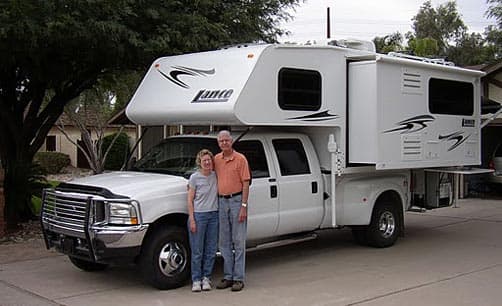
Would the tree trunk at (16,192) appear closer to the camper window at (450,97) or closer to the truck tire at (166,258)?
the truck tire at (166,258)

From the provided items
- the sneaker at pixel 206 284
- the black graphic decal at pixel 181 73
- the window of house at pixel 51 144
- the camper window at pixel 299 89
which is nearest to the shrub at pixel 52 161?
the window of house at pixel 51 144

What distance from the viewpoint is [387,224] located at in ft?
35.7

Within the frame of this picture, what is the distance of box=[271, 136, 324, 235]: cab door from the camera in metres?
9.08

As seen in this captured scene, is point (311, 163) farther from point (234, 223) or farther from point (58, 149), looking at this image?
point (58, 149)

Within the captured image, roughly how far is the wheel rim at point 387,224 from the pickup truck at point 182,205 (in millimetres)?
17

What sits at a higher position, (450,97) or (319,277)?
(450,97)

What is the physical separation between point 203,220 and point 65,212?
172 cm

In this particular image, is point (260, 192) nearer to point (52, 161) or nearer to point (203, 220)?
point (203, 220)

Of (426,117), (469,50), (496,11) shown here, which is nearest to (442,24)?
(469,50)

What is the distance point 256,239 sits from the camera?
8836 mm

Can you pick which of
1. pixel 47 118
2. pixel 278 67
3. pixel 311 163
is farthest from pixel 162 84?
pixel 47 118

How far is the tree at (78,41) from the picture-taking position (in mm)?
9805

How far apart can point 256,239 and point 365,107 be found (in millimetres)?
2631

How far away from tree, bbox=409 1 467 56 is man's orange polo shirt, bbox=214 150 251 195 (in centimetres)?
4935
